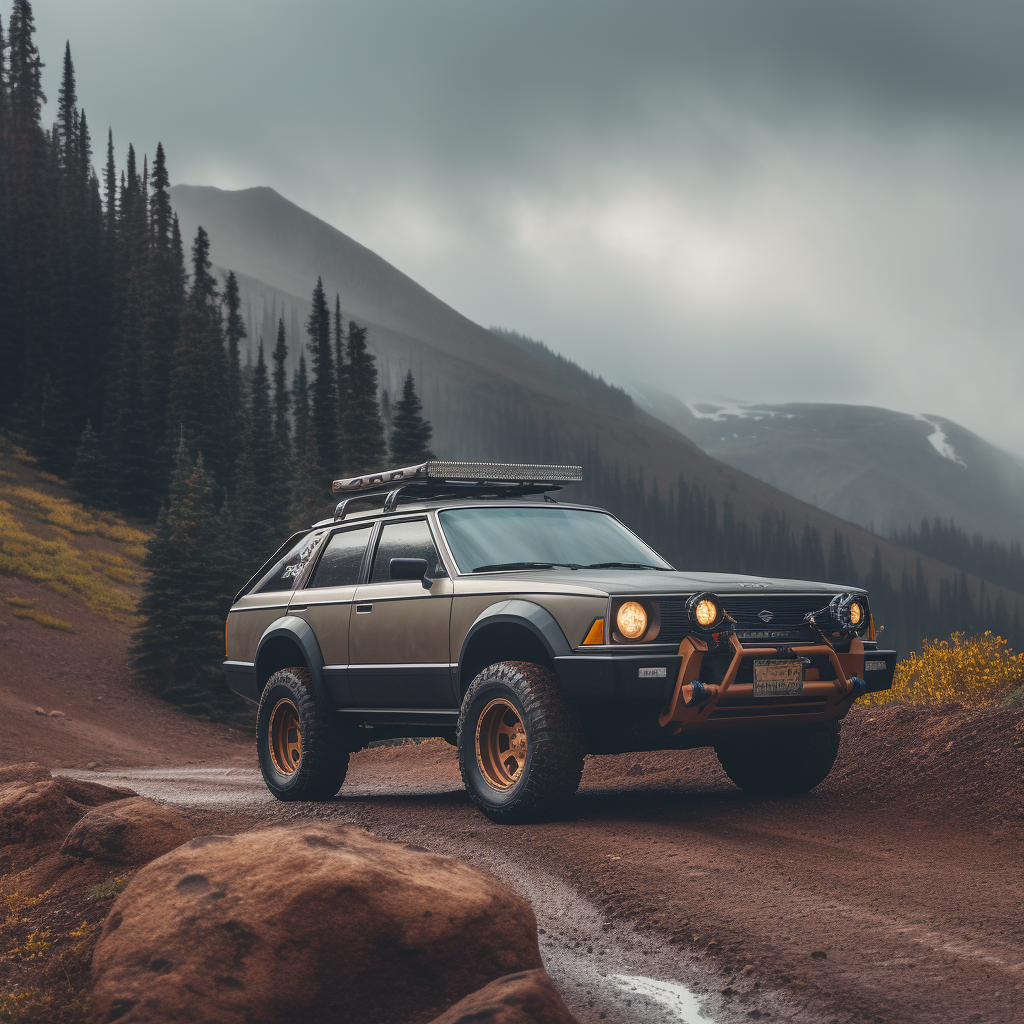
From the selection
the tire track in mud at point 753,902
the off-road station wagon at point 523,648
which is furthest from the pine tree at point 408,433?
the tire track in mud at point 753,902

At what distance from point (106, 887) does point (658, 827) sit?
10.4ft

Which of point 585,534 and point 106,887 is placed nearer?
point 106,887

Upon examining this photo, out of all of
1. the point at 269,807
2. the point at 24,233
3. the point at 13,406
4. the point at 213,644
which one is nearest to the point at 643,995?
the point at 269,807

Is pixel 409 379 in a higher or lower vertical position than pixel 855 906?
higher

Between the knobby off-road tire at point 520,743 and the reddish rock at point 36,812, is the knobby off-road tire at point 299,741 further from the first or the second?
the reddish rock at point 36,812

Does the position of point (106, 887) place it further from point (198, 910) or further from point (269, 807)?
point (269, 807)

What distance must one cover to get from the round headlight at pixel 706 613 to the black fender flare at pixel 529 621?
2.49ft

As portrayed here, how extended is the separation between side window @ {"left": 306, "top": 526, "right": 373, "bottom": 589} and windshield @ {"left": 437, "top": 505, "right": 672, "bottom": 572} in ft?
3.30

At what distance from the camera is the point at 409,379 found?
2142 inches

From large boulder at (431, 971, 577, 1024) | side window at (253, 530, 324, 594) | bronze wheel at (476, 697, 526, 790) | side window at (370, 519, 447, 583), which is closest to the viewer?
large boulder at (431, 971, 577, 1024)

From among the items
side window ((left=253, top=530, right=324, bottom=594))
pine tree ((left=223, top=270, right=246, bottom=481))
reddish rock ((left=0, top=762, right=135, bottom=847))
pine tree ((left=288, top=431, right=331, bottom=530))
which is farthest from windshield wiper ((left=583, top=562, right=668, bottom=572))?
pine tree ((left=223, top=270, right=246, bottom=481))

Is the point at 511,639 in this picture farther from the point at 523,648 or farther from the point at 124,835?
the point at 124,835

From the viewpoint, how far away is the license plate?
6.14m

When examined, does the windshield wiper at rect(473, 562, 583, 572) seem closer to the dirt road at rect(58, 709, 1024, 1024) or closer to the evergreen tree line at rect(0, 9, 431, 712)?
the dirt road at rect(58, 709, 1024, 1024)
